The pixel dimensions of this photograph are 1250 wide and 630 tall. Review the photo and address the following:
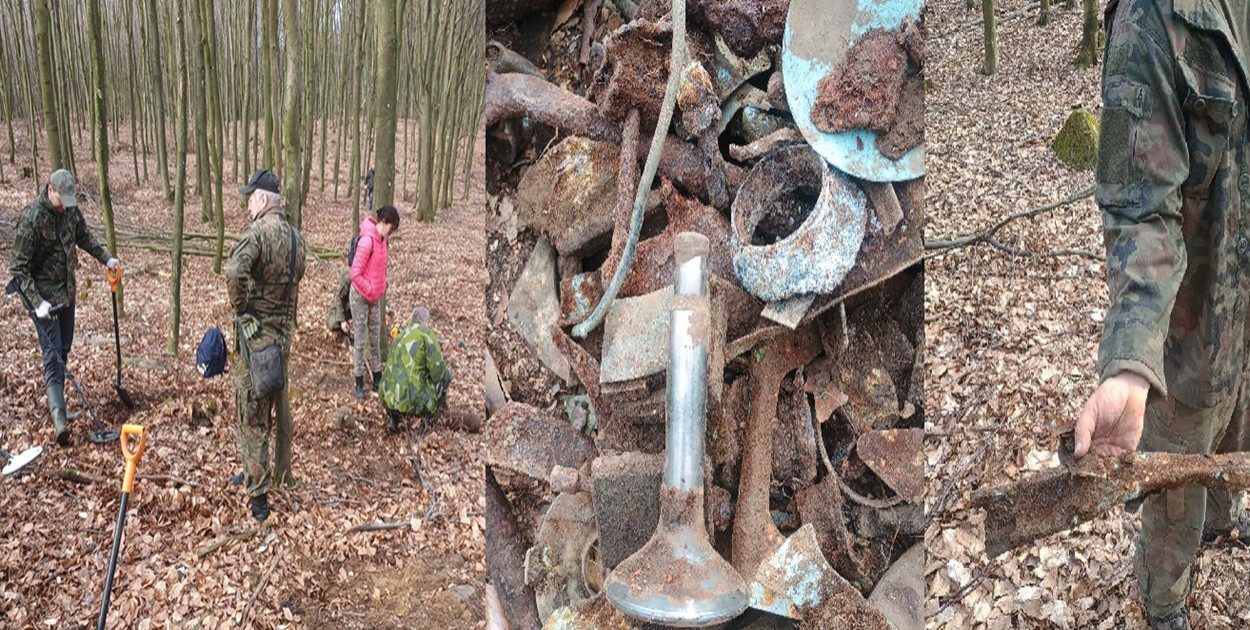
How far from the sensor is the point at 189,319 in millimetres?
7645

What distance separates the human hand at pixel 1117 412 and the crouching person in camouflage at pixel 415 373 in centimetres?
503

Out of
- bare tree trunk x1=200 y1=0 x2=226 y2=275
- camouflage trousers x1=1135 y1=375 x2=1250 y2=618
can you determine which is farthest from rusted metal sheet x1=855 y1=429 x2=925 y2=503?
bare tree trunk x1=200 y1=0 x2=226 y2=275

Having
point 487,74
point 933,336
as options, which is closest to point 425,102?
point 933,336

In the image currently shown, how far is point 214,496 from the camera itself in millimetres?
5102

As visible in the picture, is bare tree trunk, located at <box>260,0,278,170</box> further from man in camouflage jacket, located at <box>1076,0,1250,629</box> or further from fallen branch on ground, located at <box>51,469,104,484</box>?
man in camouflage jacket, located at <box>1076,0,1250,629</box>

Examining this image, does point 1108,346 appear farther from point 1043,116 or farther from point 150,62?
point 150,62

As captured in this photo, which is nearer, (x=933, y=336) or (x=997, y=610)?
(x=997, y=610)

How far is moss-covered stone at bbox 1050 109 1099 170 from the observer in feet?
19.3

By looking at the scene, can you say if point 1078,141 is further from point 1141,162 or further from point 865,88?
point 865,88

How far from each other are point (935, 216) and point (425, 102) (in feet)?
31.7

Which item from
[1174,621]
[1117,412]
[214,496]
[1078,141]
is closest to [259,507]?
[214,496]

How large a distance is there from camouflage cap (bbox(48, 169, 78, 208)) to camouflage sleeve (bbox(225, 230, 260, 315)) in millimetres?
1785

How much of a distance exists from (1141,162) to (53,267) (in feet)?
21.8

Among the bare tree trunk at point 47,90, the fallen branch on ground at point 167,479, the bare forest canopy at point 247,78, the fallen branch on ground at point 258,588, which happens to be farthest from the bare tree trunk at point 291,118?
the fallen branch on ground at point 258,588
